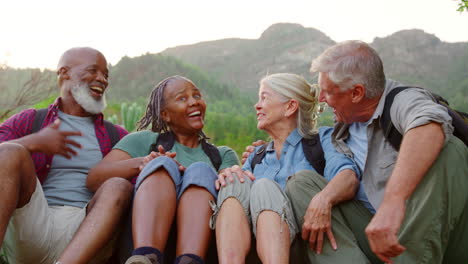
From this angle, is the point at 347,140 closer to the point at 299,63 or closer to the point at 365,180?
the point at 365,180

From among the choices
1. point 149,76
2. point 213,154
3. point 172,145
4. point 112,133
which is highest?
point 112,133

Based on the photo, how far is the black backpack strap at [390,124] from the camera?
222cm

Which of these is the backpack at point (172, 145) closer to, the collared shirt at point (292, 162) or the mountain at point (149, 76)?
the collared shirt at point (292, 162)

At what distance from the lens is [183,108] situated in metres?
3.18

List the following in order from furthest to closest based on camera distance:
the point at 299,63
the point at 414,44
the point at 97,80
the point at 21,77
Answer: the point at 299,63
the point at 414,44
the point at 21,77
the point at 97,80

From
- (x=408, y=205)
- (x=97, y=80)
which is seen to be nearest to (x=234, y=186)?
(x=408, y=205)

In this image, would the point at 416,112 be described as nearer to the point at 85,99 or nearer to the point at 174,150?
the point at 174,150

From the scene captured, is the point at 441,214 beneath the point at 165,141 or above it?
above

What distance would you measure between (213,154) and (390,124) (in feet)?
4.41

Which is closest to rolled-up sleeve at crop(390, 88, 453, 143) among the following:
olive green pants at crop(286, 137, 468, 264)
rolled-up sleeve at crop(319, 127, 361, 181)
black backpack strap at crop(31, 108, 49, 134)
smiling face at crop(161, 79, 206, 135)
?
olive green pants at crop(286, 137, 468, 264)

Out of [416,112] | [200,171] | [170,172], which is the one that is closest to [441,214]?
[416,112]

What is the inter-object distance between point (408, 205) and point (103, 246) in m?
1.53

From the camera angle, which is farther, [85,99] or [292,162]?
[85,99]

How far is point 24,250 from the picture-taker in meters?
2.31
